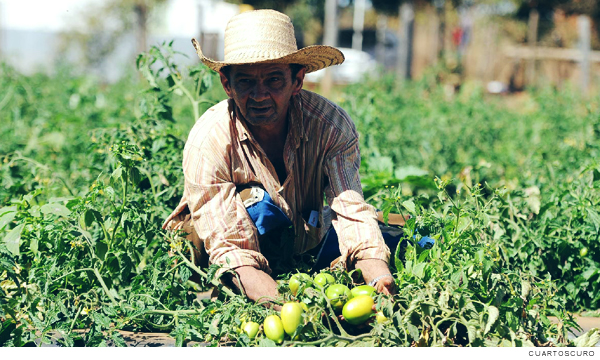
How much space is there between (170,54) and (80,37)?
15.9 meters

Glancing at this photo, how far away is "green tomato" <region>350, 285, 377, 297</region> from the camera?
2.63m

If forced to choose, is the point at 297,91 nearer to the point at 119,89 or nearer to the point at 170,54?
the point at 170,54

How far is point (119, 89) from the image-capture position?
29.1 ft

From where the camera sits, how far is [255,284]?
2.78m

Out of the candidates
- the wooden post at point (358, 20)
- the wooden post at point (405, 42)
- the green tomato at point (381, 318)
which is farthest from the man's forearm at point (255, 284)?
the wooden post at point (358, 20)

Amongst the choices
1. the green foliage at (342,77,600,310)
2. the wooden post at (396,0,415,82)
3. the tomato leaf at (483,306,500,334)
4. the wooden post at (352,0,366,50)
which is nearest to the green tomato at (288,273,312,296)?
the green foliage at (342,77,600,310)

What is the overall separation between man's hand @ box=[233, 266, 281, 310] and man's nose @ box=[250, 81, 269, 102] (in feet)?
2.22

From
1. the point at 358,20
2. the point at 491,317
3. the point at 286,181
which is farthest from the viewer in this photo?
the point at 358,20

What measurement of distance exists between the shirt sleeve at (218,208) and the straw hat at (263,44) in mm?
362

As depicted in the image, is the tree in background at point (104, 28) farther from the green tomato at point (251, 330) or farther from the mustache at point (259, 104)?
the green tomato at point (251, 330)

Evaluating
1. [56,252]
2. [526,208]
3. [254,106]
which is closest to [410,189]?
[526,208]

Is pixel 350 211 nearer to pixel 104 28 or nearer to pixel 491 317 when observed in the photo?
pixel 491 317

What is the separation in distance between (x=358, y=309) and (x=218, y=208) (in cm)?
75

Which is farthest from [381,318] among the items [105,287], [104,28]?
[104,28]
